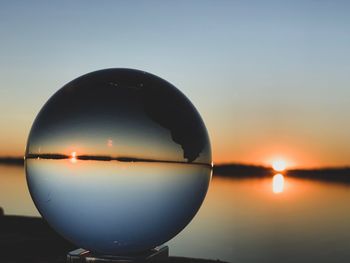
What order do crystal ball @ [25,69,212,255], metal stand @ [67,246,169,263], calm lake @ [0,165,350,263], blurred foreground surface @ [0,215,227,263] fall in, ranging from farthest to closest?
calm lake @ [0,165,350,263] → blurred foreground surface @ [0,215,227,263] → metal stand @ [67,246,169,263] → crystal ball @ [25,69,212,255]

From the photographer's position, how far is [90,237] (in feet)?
13.7

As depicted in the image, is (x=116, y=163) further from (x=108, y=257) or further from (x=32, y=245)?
(x=32, y=245)

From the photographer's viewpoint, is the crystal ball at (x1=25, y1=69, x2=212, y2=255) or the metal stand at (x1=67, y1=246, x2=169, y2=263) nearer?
the crystal ball at (x1=25, y1=69, x2=212, y2=255)

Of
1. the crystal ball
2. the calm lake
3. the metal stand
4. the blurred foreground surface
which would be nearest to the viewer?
the crystal ball

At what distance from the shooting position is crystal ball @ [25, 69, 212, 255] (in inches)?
151

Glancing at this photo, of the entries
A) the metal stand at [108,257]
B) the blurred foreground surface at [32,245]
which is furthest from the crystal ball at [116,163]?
the blurred foreground surface at [32,245]

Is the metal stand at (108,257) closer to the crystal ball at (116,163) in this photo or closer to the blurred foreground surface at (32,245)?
the crystal ball at (116,163)

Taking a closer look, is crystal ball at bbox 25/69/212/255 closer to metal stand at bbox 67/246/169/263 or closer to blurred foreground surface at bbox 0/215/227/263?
metal stand at bbox 67/246/169/263

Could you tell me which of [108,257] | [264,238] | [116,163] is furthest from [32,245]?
[264,238]

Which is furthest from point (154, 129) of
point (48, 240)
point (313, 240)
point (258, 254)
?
point (313, 240)

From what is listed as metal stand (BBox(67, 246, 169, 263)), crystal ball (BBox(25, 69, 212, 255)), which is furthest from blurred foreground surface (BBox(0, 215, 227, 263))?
crystal ball (BBox(25, 69, 212, 255))

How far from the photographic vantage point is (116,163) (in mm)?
3803

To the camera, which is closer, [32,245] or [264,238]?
[32,245]

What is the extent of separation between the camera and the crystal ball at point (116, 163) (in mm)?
3846
